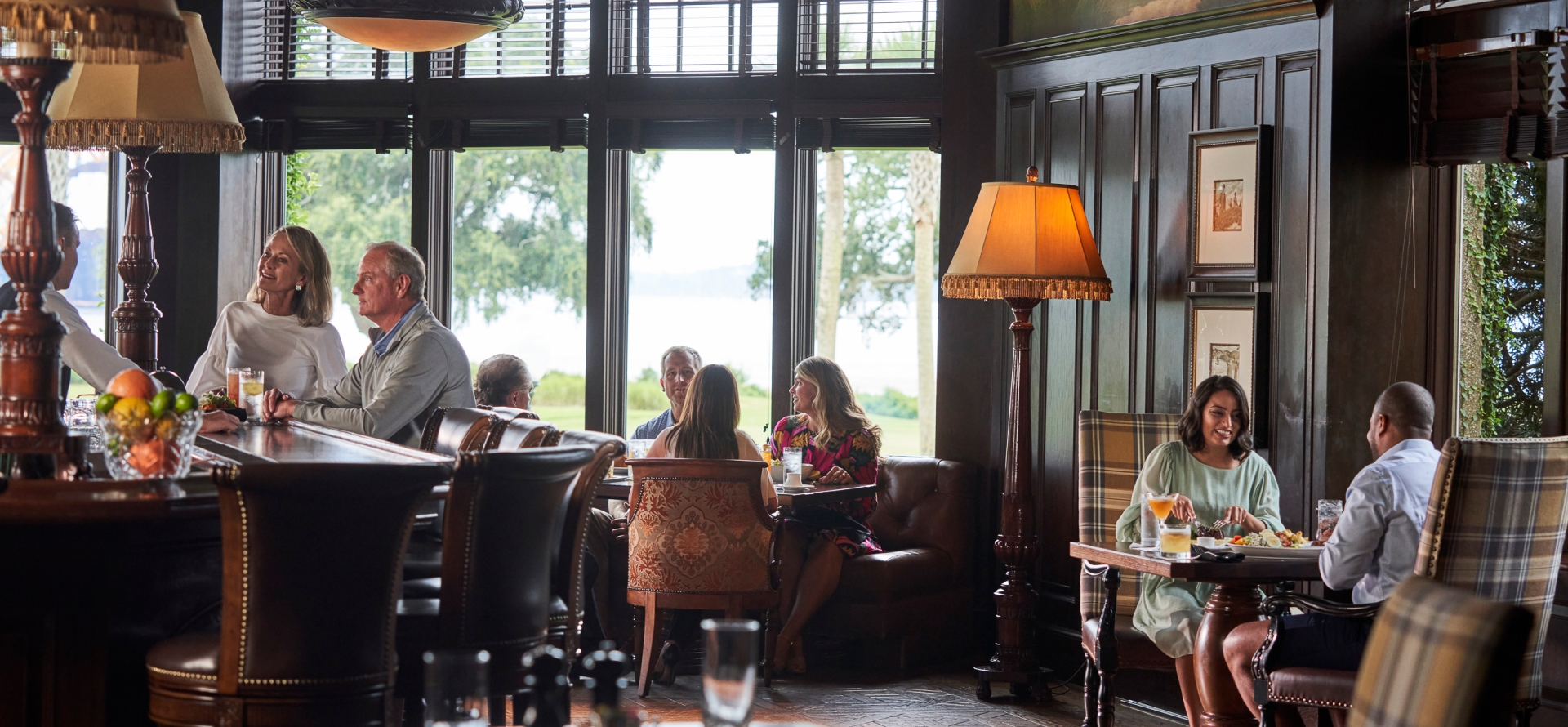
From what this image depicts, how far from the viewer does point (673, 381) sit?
6.29 m

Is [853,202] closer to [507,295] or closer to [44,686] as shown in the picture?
[507,295]

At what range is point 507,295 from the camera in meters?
6.96

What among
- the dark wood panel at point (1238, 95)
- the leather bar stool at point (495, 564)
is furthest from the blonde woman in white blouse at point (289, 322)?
the dark wood panel at point (1238, 95)

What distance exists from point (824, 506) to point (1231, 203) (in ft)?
6.44

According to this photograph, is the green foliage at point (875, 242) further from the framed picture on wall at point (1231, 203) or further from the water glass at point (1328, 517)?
the water glass at point (1328, 517)

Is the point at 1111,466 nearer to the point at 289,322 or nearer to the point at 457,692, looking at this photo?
the point at 289,322

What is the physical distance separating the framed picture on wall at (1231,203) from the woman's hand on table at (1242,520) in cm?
104

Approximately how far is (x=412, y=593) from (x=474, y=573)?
303 millimetres

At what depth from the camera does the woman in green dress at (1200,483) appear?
4.42 m

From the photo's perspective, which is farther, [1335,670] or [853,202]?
[853,202]

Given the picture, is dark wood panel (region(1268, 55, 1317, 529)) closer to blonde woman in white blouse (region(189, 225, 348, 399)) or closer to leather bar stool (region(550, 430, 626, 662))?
leather bar stool (region(550, 430, 626, 662))

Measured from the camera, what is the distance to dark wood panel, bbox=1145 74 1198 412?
17.3 feet

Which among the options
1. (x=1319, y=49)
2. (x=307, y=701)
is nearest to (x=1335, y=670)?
(x=1319, y=49)

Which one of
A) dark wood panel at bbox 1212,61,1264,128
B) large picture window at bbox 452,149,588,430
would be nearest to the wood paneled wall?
dark wood panel at bbox 1212,61,1264,128
